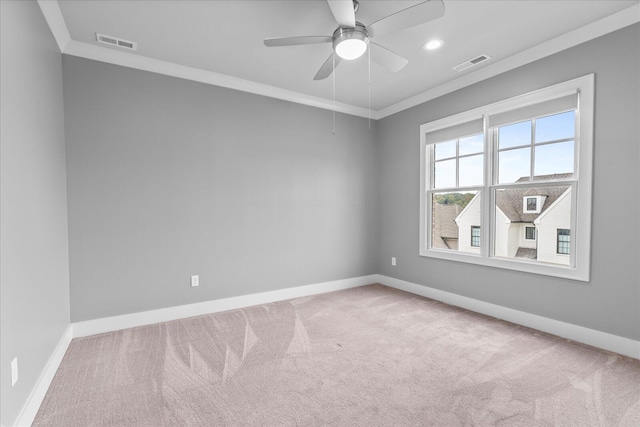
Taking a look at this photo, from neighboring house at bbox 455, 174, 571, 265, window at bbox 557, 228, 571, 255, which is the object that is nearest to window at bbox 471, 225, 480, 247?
neighboring house at bbox 455, 174, 571, 265

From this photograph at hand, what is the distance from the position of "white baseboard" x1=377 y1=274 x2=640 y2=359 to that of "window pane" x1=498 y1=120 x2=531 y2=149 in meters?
1.84

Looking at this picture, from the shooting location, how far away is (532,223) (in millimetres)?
3166

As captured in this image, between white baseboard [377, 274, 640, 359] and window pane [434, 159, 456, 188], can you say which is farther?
window pane [434, 159, 456, 188]

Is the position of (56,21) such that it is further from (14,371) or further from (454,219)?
(454,219)

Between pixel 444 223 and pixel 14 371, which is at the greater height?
pixel 444 223

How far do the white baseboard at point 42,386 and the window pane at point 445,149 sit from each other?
4.59 meters

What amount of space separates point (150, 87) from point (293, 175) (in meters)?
1.95

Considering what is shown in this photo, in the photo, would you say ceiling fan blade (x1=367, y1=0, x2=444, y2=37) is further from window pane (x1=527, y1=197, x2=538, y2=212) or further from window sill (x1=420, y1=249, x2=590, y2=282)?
window sill (x1=420, y1=249, x2=590, y2=282)

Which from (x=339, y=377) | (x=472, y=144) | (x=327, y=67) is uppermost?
(x=327, y=67)

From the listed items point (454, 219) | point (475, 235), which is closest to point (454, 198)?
point (454, 219)

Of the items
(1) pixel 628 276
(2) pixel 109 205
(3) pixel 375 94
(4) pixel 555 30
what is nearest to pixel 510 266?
(1) pixel 628 276

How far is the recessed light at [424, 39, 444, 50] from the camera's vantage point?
2.87 m

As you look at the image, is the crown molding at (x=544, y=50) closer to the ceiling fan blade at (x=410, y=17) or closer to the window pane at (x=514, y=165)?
the window pane at (x=514, y=165)

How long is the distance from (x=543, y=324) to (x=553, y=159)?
167 centimetres
